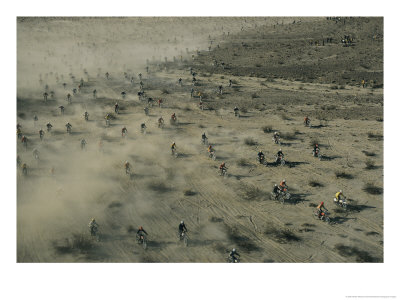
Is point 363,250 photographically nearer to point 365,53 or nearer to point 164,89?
point 164,89

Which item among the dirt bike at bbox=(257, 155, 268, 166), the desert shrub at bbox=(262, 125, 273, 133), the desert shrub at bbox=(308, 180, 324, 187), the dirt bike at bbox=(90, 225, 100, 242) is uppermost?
the desert shrub at bbox=(262, 125, 273, 133)

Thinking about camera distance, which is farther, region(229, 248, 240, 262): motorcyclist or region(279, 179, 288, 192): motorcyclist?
region(279, 179, 288, 192): motorcyclist

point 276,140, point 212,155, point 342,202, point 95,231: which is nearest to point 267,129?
point 276,140

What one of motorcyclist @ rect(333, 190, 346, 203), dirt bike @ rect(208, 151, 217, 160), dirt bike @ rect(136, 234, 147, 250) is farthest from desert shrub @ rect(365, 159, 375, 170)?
dirt bike @ rect(136, 234, 147, 250)

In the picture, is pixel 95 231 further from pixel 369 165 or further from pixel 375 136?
pixel 375 136

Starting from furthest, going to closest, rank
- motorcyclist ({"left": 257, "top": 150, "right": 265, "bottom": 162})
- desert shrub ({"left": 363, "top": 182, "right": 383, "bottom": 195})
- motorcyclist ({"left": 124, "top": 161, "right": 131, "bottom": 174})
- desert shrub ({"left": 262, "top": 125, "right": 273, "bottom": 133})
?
desert shrub ({"left": 262, "top": 125, "right": 273, "bottom": 133})
motorcyclist ({"left": 257, "top": 150, "right": 265, "bottom": 162})
motorcyclist ({"left": 124, "top": 161, "right": 131, "bottom": 174})
desert shrub ({"left": 363, "top": 182, "right": 383, "bottom": 195})

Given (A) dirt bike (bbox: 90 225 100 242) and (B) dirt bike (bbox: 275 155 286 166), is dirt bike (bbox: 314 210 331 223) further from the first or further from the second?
(A) dirt bike (bbox: 90 225 100 242)

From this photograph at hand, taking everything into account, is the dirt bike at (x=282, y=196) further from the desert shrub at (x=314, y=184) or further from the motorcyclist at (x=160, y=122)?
the motorcyclist at (x=160, y=122)

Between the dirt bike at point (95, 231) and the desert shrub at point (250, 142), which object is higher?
the desert shrub at point (250, 142)

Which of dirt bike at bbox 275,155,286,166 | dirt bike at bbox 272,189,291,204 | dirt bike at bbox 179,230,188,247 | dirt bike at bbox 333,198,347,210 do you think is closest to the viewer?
dirt bike at bbox 179,230,188,247

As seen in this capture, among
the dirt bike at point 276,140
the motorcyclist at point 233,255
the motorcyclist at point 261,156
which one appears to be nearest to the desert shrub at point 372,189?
the motorcyclist at point 261,156

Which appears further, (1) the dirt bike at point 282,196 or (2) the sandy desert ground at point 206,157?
(1) the dirt bike at point 282,196
